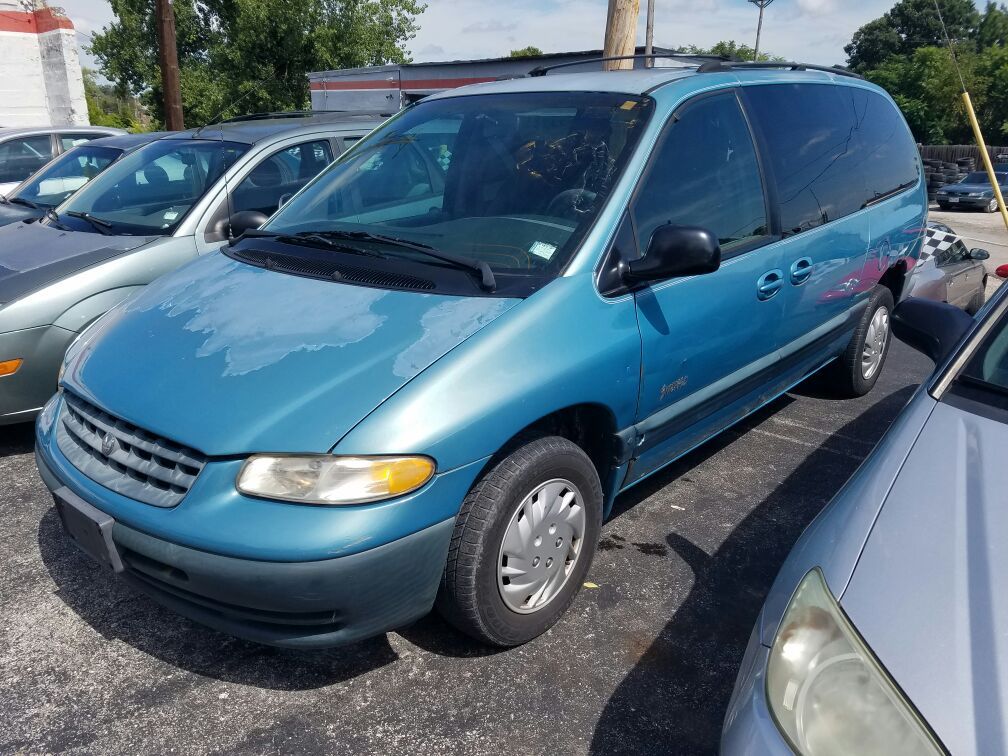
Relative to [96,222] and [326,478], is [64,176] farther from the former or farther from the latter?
[326,478]

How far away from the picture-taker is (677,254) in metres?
2.61

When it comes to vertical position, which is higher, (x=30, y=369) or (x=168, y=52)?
(x=168, y=52)

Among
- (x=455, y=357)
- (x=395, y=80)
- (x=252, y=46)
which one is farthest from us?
(x=252, y=46)

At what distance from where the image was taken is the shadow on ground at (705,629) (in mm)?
2309

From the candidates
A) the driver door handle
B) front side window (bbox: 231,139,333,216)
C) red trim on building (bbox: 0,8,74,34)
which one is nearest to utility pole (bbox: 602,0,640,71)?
front side window (bbox: 231,139,333,216)

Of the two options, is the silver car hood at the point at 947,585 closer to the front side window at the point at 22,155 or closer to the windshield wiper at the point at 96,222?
the windshield wiper at the point at 96,222

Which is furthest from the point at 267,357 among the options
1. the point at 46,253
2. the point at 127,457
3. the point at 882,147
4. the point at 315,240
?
the point at 882,147

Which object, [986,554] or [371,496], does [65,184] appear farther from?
[986,554]

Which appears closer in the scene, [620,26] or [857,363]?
[857,363]

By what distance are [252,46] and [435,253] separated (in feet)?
88.7

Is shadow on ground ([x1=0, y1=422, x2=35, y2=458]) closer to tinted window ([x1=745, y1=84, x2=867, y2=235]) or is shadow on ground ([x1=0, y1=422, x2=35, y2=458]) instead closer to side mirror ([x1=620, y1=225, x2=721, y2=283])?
side mirror ([x1=620, y1=225, x2=721, y2=283])

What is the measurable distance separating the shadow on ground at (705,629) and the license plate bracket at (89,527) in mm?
1472

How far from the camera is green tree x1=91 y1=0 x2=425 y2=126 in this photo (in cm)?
2583

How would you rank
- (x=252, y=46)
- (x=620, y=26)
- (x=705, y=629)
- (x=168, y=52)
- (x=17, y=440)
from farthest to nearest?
(x=252, y=46)
(x=168, y=52)
(x=620, y=26)
(x=17, y=440)
(x=705, y=629)
